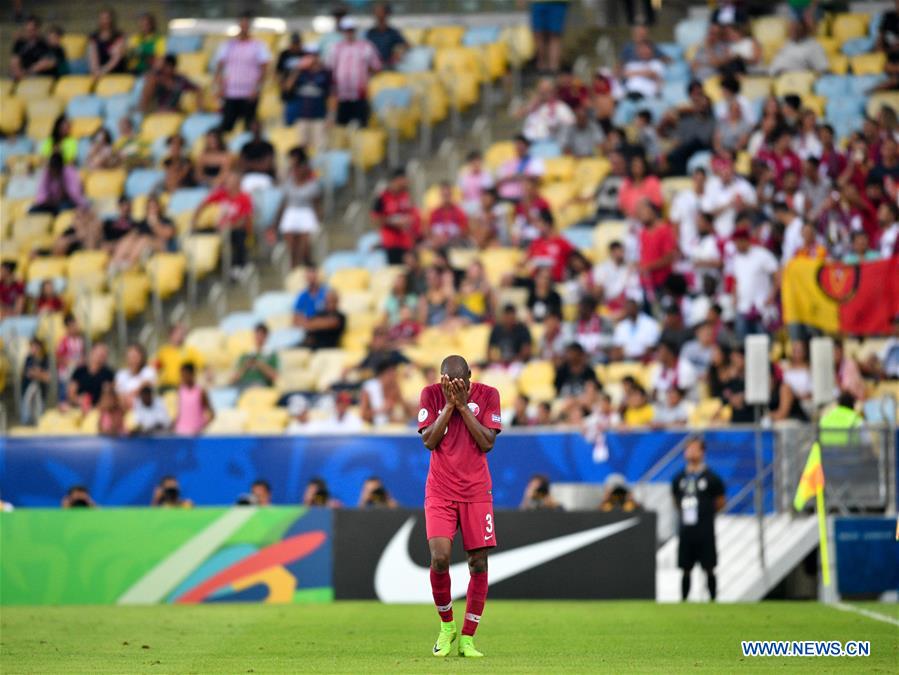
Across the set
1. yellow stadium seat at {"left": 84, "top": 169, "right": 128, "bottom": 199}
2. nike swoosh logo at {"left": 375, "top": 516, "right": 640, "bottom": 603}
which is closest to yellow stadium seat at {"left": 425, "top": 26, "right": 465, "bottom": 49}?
yellow stadium seat at {"left": 84, "top": 169, "right": 128, "bottom": 199}

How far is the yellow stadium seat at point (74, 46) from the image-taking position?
1172 inches

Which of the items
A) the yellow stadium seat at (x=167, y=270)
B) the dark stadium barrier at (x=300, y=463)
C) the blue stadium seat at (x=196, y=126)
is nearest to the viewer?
the dark stadium barrier at (x=300, y=463)

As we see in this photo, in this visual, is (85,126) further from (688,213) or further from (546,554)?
(546,554)

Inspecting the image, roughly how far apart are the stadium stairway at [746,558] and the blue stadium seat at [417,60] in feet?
34.3

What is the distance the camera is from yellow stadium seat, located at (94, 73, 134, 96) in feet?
94.8

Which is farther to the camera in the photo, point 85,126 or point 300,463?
point 85,126

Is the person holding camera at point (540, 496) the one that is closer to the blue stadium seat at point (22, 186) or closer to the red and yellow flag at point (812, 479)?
the red and yellow flag at point (812, 479)

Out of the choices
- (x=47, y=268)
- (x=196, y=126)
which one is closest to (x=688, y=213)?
(x=196, y=126)

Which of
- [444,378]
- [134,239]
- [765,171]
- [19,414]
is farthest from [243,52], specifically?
[444,378]

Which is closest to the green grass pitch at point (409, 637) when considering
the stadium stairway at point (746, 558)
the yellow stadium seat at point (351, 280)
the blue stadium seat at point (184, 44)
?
the stadium stairway at point (746, 558)

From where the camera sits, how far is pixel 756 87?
2498 centimetres

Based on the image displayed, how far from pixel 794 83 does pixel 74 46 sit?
40.8 ft

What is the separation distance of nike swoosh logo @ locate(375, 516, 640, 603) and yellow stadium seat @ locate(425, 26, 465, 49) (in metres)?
11.8

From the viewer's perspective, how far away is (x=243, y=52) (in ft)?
89.4
